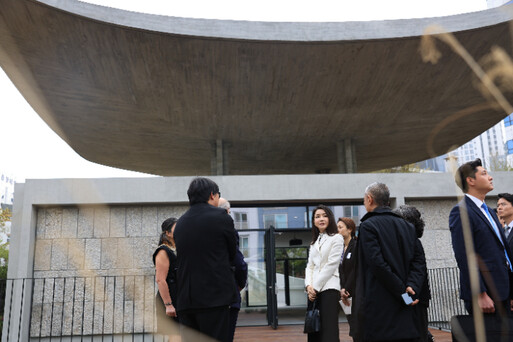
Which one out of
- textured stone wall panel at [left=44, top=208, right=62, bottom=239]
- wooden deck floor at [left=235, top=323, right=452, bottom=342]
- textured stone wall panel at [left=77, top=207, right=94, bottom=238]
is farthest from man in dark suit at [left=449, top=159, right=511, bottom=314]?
textured stone wall panel at [left=44, top=208, right=62, bottom=239]

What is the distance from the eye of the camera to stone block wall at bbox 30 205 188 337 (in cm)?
1002

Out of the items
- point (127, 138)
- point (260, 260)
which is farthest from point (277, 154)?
point (260, 260)

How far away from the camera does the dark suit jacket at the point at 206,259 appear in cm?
294

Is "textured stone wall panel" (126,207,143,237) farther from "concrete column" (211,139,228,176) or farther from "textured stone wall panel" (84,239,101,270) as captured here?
"concrete column" (211,139,228,176)

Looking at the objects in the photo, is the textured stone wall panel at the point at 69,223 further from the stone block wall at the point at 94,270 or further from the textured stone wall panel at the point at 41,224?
the textured stone wall panel at the point at 41,224

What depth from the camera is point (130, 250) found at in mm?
10477

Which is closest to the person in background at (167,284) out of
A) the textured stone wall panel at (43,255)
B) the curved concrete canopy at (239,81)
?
the curved concrete canopy at (239,81)

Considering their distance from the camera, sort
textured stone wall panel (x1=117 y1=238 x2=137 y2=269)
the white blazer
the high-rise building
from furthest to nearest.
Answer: the high-rise building
textured stone wall panel (x1=117 y1=238 x2=137 y2=269)
the white blazer

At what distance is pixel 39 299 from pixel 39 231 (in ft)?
5.03

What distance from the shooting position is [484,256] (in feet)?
10.9

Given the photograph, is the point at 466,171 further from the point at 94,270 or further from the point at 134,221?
the point at 94,270

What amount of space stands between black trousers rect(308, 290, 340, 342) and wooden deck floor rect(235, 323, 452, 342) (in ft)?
10.5

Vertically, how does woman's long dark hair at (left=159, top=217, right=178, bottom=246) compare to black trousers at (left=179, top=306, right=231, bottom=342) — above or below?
above

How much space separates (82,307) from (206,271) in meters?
8.24
